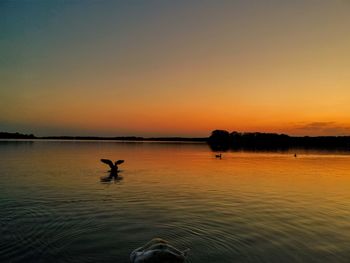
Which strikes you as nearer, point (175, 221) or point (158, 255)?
point (158, 255)

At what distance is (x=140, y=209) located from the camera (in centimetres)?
1880

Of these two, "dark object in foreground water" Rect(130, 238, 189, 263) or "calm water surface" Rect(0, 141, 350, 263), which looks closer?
"dark object in foreground water" Rect(130, 238, 189, 263)

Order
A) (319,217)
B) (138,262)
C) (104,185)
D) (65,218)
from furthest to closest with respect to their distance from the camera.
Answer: (104,185), (319,217), (65,218), (138,262)

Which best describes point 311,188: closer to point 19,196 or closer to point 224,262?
point 224,262

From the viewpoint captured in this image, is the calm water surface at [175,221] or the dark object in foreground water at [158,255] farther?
the calm water surface at [175,221]

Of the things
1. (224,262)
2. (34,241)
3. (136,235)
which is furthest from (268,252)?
(34,241)

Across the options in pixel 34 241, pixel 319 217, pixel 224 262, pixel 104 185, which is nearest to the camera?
pixel 224 262

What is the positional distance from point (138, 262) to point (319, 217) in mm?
12033

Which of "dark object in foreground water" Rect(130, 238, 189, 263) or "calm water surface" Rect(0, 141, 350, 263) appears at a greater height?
"dark object in foreground water" Rect(130, 238, 189, 263)

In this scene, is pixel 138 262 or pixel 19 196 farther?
pixel 19 196

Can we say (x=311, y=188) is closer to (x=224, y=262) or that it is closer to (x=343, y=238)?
(x=343, y=238)

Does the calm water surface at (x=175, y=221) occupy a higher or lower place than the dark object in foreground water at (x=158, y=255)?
lower

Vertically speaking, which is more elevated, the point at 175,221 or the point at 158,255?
the point at 158,255

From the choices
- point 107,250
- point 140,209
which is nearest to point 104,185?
point 140,209
